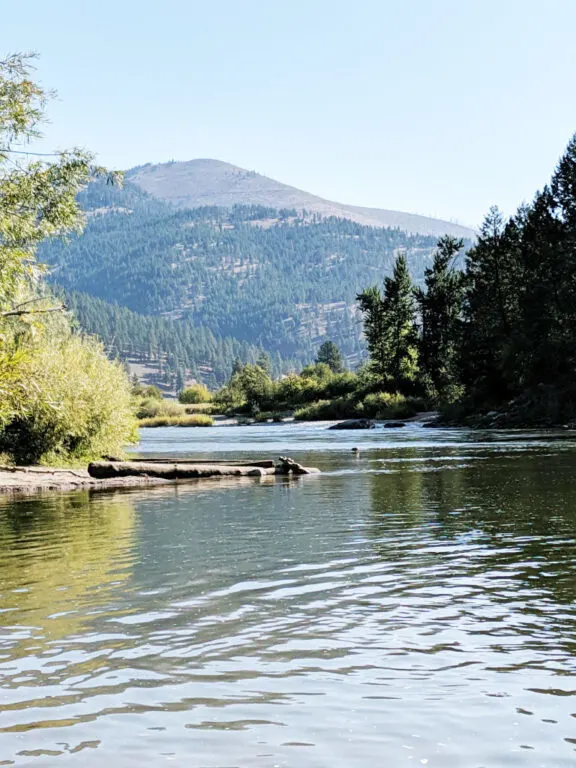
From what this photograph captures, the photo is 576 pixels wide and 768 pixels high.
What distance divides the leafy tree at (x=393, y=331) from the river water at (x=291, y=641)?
312 ft

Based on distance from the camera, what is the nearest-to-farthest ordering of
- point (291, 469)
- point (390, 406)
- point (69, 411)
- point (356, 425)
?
point (291, 469), point (69, 411), point (356, 425), point (390, 406)

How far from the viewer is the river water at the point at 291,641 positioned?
6.39m

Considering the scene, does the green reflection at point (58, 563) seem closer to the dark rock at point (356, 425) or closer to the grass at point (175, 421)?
the dark rock at point (356, 425)

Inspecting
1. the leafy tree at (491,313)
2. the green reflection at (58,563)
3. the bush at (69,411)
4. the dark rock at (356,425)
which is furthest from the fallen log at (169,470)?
the dark rock at (356,425)

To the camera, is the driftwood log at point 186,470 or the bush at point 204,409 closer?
the driftwood log at point 186,470

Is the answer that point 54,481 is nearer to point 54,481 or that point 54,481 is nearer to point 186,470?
point 54,481

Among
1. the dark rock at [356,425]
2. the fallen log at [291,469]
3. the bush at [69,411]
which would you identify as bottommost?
the dark rock at [356,425]

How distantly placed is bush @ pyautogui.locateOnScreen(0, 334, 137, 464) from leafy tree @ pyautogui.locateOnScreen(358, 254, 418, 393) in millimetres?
79095

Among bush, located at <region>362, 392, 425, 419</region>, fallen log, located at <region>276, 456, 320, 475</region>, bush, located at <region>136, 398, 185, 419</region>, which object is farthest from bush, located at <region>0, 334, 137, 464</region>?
bush, located at <region>136, 398, 185, 419</region>

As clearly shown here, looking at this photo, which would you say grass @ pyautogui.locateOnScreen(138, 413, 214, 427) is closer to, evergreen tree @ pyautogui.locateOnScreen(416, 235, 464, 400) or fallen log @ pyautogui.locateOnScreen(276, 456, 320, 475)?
evergreen tree @ pyautogui.locateOnScreen(416, 235, 464, 400)

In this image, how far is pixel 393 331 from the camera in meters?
117

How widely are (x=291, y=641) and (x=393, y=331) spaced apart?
357ft

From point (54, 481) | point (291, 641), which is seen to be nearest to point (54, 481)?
point (54, 481)

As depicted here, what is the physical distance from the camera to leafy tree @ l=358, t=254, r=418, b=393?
115 metres
